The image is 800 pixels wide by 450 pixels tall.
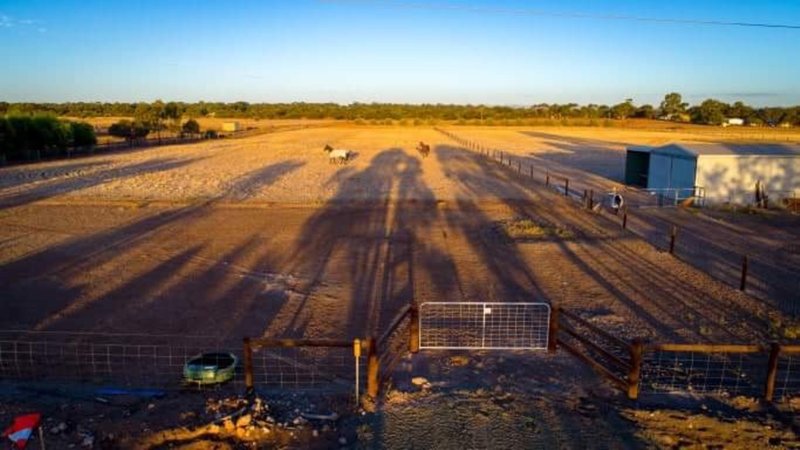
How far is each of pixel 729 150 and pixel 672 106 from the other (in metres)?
140

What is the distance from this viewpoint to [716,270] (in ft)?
43.3

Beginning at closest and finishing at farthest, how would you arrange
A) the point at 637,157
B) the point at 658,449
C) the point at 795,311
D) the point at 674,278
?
the point at 658,449, the point at 795,311, the point at 674,278, the point at 637,157

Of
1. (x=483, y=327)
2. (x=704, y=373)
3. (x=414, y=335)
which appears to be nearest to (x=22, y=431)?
(x=414, y=335)

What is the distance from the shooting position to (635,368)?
666 cm

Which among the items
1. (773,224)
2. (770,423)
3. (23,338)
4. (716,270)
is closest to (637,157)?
(773,224)

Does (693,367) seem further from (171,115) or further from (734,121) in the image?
(734,121)

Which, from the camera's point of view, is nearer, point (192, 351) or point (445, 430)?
point (445, 430)

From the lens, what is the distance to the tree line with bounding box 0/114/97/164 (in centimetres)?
3816

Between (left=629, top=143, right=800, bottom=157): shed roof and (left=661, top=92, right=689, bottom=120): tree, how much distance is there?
431 ft

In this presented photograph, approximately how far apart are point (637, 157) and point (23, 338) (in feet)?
91.8

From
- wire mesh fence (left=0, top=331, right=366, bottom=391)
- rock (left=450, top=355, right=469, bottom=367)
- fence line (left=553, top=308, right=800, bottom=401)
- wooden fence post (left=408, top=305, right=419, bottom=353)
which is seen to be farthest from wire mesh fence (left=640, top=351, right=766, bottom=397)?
wire mesh fence (left=0, top=331, right=366, bottom=391)

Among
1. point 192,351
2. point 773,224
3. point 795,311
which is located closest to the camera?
point 192,351

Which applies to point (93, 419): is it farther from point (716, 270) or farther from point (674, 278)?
point (716, 270)

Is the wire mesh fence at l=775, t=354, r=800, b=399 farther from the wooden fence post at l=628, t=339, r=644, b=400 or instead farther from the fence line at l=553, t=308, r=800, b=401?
the wooden fence post at l=628, t=339, r=644, b=400
